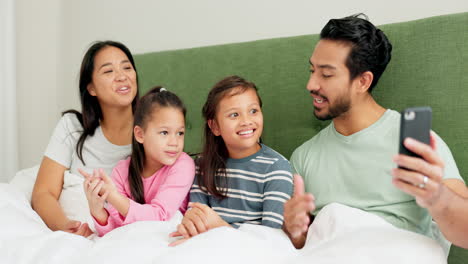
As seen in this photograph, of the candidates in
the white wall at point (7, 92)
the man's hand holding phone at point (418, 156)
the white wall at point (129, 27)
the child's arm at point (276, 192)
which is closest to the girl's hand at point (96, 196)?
the child's arm at point (276, 192)

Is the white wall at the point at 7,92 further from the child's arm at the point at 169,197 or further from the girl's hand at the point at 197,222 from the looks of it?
the girl's hand at the point at 197,222

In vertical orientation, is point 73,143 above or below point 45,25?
below

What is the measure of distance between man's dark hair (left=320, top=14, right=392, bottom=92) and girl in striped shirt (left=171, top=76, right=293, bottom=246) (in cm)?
32

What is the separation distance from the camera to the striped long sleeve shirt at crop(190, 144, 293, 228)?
49.0 inches

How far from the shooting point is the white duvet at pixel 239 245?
90cm

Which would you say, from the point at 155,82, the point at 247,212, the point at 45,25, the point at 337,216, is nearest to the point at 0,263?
the point at 247,212

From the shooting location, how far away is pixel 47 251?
1040 millimetres

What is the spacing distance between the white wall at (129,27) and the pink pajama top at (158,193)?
0.89 m

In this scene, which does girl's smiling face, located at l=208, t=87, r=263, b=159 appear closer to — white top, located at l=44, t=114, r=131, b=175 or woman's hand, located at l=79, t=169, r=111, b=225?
woman's hand, located at l=79, t=169, r=111, b=225

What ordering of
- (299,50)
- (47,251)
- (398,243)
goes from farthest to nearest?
(299,50) < (47,251) < (398,243)

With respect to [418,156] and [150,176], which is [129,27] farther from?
[418,156]

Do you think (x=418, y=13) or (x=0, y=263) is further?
(x=418, y=13)

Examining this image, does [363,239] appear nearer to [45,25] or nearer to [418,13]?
[418,13]

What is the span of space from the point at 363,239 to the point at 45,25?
2.67 metres
